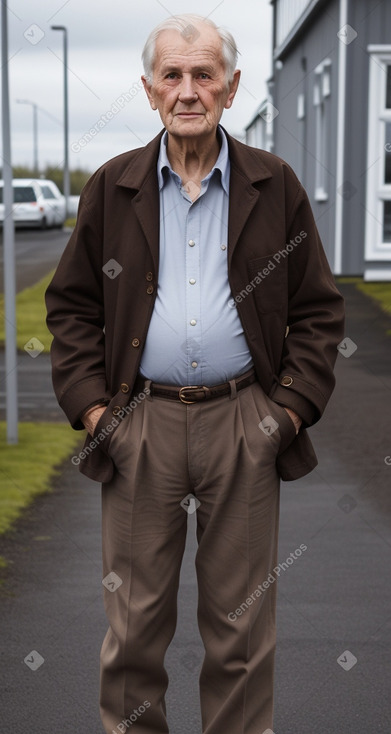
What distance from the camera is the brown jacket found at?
3.29m

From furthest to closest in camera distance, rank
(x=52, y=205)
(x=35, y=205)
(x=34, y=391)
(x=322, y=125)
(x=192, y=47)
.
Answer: (x=52, y=205)
(x=35, y=205)
(x=322, y=125)
(x=34, y=391)
(x=192, y=47)

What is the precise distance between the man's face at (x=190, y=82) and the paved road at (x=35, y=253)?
17290 mm

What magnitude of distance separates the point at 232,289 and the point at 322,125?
1907cm

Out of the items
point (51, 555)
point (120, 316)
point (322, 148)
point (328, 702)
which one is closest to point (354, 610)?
point (328, 702)

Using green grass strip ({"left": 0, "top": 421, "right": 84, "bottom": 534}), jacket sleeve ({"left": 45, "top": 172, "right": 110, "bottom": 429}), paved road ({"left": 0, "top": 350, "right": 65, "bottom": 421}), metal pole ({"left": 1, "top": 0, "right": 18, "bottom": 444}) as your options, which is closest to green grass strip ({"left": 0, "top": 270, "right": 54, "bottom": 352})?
paved road ({"left": 0, "top": 350, "right": 65, "bottom": 421})

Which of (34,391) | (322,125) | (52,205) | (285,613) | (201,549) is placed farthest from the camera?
(52,205)

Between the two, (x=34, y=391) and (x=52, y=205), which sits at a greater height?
(x=52, y=205)

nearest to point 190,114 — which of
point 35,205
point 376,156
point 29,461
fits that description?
point 29,461

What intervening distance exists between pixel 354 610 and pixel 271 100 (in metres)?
26.6

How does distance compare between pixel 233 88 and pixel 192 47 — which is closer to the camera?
pixel 192 47

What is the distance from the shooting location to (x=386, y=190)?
61.5 ft

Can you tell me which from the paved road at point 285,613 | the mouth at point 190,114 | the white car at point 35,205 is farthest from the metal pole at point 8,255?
the white car at point 35,205

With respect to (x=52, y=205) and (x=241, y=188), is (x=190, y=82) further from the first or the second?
(x=52, y=205)

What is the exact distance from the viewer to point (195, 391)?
328 cm
